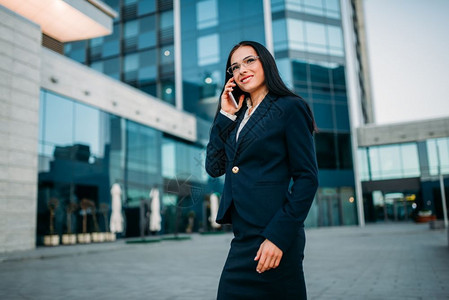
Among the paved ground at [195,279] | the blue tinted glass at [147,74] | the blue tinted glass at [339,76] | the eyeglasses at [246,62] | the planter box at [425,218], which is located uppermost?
the blue tinted glass at [147,74]

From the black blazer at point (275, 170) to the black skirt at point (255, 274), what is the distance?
0.23 ft

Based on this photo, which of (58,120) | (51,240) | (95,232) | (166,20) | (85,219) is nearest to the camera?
(51,240)

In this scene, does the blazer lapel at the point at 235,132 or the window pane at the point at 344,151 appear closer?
the blazer lapel at the point at 235,132

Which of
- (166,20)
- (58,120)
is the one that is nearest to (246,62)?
(58,120)

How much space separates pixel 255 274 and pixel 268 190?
359mm

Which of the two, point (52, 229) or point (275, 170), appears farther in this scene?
point (52, 229)

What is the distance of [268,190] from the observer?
1.78m

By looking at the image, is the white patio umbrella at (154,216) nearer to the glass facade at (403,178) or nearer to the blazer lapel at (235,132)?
the blazer lapel at (235,132)

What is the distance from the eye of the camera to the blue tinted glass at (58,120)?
57.6ft

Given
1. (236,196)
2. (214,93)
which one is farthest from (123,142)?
(236,196)

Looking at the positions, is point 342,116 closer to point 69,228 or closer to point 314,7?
point 314,7

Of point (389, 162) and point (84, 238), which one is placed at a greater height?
point (389, 162)

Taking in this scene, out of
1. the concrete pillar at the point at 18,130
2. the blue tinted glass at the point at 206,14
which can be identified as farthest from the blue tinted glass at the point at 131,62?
the concrete pillar at the point at 18,130

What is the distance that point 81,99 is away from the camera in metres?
19.5
